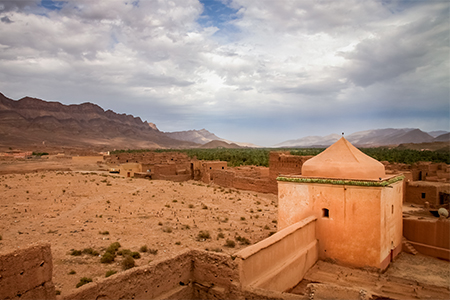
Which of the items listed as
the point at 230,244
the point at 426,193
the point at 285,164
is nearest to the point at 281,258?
the point at 230,244

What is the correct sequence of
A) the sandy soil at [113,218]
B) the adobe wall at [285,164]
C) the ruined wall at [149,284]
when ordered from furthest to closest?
the adobe wall at [285,164] < the sandy soil at [113,218] < the ruined wall at [149,284]

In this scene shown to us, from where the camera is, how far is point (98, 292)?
4.99 metres

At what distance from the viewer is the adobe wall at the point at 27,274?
14.3 feet

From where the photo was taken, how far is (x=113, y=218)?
1329cm

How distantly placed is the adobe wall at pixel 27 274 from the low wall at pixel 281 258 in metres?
3.26

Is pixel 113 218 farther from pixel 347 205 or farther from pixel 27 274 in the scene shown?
pixel 347 205

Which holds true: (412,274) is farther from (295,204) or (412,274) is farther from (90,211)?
(90,211)

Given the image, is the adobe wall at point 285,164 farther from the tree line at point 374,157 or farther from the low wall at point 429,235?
the tree line at point 374,157

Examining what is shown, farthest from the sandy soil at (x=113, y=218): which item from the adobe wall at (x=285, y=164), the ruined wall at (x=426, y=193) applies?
the ruined wall at (x=426, y=193)

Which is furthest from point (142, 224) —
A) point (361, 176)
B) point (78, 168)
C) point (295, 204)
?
point (78, 168)

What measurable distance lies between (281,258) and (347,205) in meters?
2.87

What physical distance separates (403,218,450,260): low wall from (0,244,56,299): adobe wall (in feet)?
38.5

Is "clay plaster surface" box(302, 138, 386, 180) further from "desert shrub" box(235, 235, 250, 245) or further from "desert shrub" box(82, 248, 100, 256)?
"desert shrub" box(82, 248, 100, 256)

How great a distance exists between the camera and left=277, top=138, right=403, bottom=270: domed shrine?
333 inches
